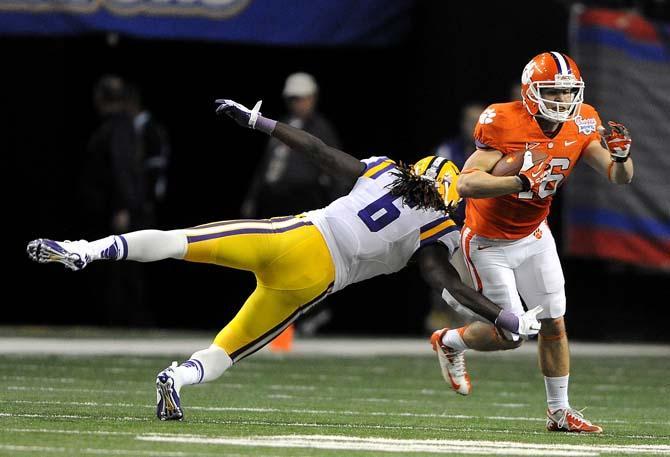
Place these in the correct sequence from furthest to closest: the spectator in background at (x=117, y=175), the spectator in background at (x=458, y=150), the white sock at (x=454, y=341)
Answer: the spectator in background at (x=117, y=175), the spectator in background at (x=458, y=150), the white sock at (x=454, y=341)

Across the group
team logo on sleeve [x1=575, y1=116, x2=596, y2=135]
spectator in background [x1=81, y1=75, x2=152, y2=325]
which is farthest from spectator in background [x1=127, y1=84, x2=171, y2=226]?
team logo on sleeve [x1=575, y1=116, x2=596, y2=135]

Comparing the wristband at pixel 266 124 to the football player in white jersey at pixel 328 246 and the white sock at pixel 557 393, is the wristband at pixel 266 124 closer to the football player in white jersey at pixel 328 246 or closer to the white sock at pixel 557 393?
the football player in white jersey at pixel 328 246

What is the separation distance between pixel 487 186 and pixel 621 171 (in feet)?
2.20

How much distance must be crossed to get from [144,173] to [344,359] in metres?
2.71

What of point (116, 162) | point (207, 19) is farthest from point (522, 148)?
point (116, 162)

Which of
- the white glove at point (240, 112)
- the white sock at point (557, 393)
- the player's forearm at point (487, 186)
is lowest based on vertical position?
the white sock at point (557, 393)

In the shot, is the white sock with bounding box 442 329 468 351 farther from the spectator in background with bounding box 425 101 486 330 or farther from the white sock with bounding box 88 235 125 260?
the spectator in background with bounding box 425 101 486 330

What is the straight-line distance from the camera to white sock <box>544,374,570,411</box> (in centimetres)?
761

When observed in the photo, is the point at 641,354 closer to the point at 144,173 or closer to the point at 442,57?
the point at 442,57

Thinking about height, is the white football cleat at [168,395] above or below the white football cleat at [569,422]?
above

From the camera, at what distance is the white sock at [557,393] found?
7.61m

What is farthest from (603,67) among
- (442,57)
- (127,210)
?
(127,210)

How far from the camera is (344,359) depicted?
1174cm

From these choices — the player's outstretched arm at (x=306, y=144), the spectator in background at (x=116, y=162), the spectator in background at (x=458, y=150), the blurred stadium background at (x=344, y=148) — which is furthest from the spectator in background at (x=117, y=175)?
the player's outstretched arm at (x=306, y=144)
